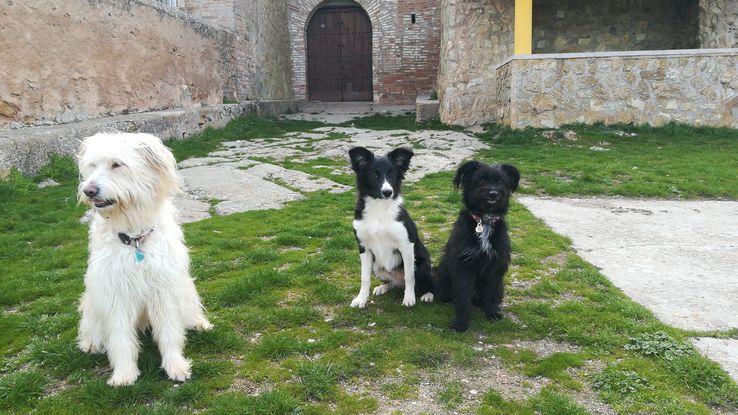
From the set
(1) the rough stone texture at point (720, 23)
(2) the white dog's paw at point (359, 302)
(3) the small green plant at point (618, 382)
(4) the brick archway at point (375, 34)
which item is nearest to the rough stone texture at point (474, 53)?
(1) the rough stone texture at point (720, 23)

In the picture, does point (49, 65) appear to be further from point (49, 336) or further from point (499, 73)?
point (499, 73)

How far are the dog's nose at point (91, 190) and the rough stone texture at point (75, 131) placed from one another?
6.12 metres

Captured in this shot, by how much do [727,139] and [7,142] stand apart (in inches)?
538

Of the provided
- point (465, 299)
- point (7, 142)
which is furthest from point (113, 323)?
point (7, 142)

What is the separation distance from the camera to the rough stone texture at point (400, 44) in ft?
65.9

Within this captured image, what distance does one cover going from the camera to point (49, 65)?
9.05 m

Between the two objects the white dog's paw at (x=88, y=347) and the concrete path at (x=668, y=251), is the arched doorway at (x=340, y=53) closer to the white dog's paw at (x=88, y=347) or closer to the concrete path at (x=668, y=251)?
the concrete path at (x=668, y=251)

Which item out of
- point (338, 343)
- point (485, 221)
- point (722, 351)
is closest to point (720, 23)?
point (722, 351)

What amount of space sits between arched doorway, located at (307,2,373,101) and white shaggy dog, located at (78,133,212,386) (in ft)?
64.8

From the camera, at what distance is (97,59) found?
34.1ft

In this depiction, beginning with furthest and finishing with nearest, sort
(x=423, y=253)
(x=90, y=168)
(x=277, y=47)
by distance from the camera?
(x=277, y=47)
(x=423, y=253)
(x=90, y=168)

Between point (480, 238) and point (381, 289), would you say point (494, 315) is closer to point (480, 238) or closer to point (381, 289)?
point (480, 238)

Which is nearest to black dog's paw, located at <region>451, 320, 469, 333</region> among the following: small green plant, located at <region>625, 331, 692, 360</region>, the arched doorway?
small green plant, located at <region>625, 331, 692, 360</region>

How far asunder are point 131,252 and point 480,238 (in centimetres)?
219
